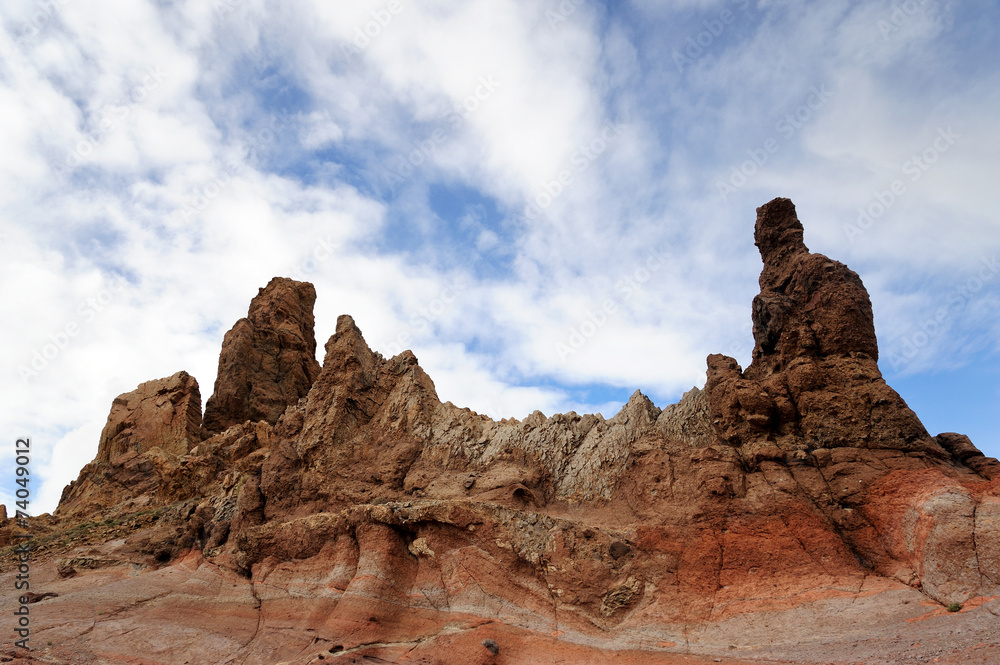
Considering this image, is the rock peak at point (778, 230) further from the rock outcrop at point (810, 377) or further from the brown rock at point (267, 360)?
the brown rock at point (267, 360)

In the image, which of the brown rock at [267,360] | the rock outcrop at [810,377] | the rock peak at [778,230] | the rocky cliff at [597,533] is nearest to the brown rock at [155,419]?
the brown rock at [267,360]

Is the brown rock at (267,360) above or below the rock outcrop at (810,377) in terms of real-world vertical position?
above

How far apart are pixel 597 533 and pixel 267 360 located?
35490mm

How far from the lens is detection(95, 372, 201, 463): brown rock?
130 ft

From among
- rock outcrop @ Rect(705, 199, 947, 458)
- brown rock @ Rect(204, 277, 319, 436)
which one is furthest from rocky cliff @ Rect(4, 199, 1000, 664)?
brown rock @ Rect(204, 277, 319, 436)

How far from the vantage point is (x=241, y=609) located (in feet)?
66.0

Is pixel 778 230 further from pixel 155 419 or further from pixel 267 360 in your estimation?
pixel 155 419

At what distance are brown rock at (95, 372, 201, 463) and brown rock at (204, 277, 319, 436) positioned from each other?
2.03m

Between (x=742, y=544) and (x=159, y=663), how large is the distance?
1732 centimetres

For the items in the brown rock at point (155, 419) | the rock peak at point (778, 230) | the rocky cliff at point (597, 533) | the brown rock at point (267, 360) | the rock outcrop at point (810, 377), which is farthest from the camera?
the brown rock at point (267, 360)

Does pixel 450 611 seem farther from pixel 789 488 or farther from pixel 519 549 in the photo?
pixel 789 488

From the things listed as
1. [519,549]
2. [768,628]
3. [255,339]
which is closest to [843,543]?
[768,628]

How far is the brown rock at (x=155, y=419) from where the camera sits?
39594mm

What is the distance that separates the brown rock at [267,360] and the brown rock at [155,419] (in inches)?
79.7
